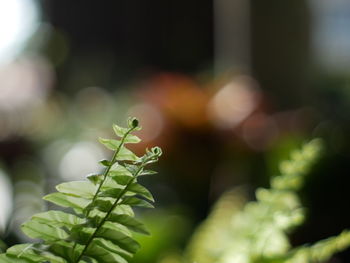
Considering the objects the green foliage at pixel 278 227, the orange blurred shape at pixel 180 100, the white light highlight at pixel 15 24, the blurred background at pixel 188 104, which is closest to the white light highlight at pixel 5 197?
the blurred background at pixel 188 104

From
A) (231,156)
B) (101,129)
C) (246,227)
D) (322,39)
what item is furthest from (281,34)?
(246,227)

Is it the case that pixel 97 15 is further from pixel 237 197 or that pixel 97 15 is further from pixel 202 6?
pixel 237 197

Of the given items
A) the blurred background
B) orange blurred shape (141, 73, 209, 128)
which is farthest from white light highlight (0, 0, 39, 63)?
orange blurred shape (141, 73, 209, 128)

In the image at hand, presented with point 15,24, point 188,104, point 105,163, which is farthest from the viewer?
point 15,24

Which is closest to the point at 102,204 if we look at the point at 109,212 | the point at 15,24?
the point at 109,212

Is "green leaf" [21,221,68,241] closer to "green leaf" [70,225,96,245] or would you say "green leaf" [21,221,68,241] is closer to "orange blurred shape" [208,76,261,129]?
"green leaf" [70,225,96,245]

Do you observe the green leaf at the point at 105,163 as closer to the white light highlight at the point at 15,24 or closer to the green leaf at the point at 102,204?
the green leaf at the point at 102,204

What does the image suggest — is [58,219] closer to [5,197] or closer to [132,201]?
[132,201]
